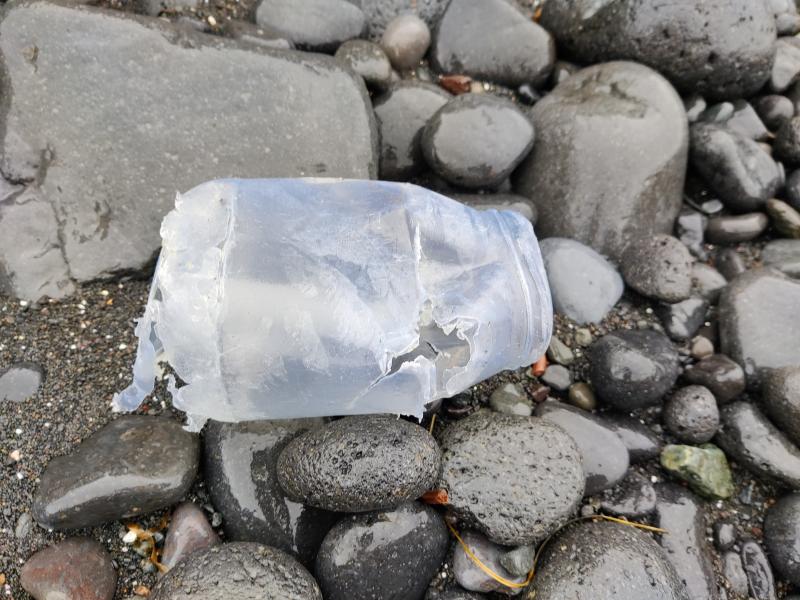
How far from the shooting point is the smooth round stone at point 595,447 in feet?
8.09

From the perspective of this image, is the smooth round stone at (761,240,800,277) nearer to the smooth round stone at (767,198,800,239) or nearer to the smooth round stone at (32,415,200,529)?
the smooth round stone at (767,198,800,239)

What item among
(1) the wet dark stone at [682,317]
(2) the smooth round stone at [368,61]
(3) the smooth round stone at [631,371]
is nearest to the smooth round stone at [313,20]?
(2) the smooth round stone at [368,61]

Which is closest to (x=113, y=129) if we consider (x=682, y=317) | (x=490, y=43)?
(x=490, y=43)

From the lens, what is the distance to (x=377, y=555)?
7.06 feet

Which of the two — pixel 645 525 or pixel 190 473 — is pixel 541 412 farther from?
pixel 190 473

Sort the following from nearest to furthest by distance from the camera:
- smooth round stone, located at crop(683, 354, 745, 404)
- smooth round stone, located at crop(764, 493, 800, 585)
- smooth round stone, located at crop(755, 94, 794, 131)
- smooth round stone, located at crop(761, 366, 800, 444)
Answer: smooth round stone, located at crop(764, 493, 800, 585), smooth round stone, located at crop(761, 366, 800, 444), smooth round stone, located at crop(683, 354, 745, 404), smooth round stone, located at crop(755, 94, 794, 131)

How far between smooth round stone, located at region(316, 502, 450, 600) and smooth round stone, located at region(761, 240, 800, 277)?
2.35 m

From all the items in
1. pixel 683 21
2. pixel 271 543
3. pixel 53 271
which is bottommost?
pixel 271 543

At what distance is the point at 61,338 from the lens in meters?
2.45

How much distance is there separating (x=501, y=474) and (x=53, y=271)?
6.87 feet

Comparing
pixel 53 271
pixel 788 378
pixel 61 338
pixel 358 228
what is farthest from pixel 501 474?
pixel 53 271

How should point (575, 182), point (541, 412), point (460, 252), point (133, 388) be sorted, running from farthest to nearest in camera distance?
1. point (575, 182)
2. point (541, 412)
3. point (460, 252)
4. point (133, 388)

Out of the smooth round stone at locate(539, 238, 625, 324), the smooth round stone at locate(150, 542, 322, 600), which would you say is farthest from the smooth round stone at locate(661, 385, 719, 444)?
the smooth round stone at locate(150, 542, 322, 600)

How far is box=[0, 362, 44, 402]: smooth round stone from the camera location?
2.33 metres
